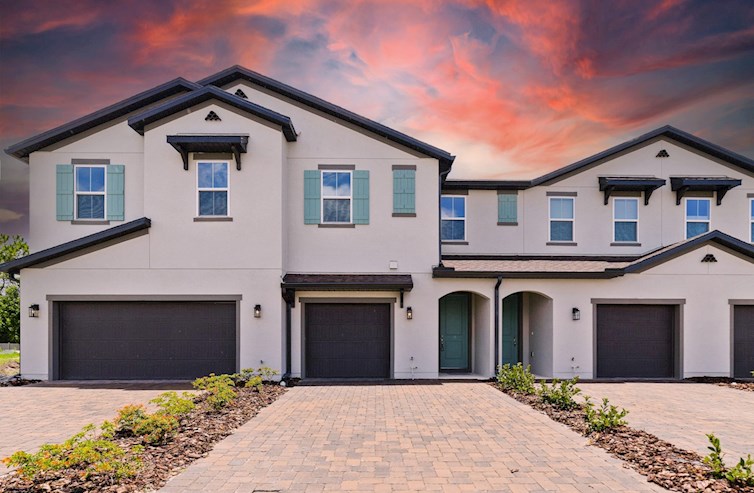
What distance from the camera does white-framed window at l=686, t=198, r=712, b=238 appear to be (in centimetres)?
1656

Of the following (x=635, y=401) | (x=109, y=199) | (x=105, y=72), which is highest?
(x=105, y=72)

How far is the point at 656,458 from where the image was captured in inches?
261

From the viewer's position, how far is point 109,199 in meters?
14.0

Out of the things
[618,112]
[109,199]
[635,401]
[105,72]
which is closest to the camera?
[635,401]

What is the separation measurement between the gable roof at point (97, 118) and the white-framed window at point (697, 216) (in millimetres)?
16248

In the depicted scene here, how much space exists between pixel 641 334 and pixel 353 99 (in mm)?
11863

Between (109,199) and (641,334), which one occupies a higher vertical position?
(109,199)

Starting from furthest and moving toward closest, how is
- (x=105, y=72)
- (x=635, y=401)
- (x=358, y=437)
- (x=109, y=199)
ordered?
1. (x=105, y=72)
2. (x=109, y=199)
3. (x=635, y=401)
4. (x=358, y=437)

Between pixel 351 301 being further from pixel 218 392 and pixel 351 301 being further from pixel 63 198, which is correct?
pixel 63 198

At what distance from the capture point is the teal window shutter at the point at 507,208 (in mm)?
16594

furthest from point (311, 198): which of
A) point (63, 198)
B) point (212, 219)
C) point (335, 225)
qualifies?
point (63, 198)

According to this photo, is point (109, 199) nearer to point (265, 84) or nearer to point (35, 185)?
point (35, 185)

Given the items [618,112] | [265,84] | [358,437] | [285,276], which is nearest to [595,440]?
[358,437]

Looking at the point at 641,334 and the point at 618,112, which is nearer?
the point at 641,334
